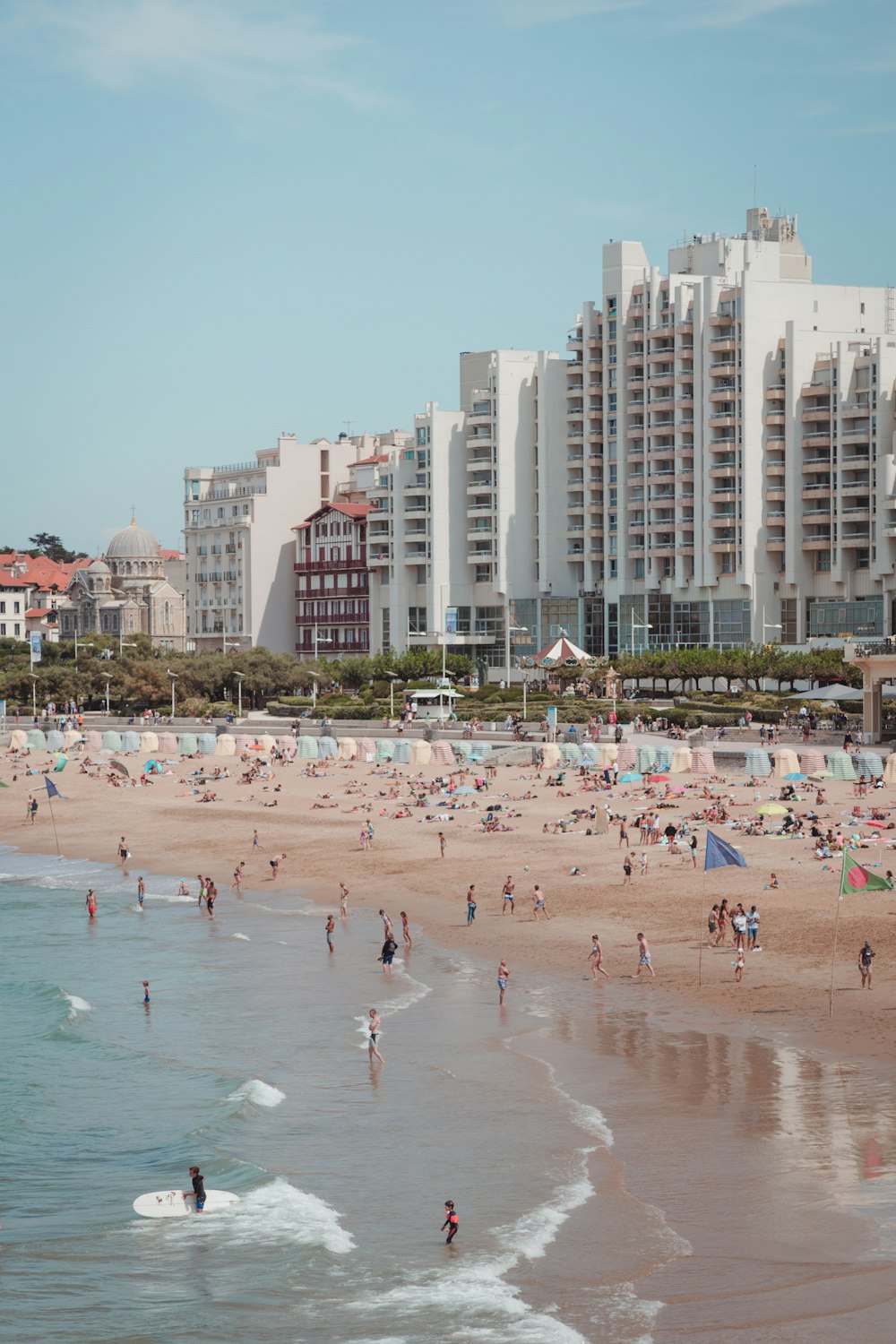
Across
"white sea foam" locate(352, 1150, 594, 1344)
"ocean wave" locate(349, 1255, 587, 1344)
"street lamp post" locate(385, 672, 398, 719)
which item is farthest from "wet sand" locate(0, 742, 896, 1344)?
"street lamp post" locate(385, 672, 398, 719)

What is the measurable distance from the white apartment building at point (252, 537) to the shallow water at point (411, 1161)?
4198 inches

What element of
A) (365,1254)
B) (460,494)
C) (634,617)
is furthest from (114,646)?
(365,1254)

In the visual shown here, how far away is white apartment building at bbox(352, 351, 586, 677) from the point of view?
122 metres

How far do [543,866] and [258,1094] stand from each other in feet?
72.4

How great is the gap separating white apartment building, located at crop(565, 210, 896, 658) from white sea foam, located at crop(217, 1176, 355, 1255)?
85319 millimetres

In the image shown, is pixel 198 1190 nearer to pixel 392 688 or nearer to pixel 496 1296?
pixel 496 1296

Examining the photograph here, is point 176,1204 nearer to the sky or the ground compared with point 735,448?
nearer to the ground

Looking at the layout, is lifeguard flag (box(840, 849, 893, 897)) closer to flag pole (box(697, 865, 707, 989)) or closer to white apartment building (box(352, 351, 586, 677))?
flag pole (box(697, 865, 707, 989))

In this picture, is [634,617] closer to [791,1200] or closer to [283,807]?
[283,807]

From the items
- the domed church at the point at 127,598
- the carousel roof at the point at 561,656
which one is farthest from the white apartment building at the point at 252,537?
the carousel roof at the point at 561,656

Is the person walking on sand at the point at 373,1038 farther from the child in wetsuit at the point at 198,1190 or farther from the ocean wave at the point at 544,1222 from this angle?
the ocean wave at the point at 544,1222

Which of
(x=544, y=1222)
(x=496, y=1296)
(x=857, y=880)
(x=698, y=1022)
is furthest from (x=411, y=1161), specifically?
(x=857, y=880)

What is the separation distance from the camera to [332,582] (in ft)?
462

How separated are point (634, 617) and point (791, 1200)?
9334 cm
